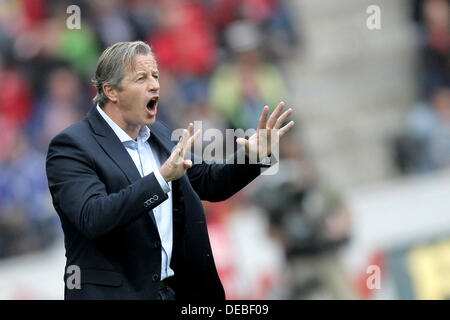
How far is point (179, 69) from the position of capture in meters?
10.1

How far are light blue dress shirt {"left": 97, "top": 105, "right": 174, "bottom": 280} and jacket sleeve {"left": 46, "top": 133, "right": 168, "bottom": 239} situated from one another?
9.2 inches

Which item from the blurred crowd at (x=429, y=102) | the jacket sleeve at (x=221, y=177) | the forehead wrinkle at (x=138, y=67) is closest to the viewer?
the forehead wrinkle at (x=138, y=67)

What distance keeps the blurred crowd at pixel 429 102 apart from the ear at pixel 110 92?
21.2 feet

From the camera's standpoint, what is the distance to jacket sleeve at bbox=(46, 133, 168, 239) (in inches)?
138

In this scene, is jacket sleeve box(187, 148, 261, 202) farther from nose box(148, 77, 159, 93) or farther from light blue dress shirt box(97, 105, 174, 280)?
nose box(148, 77, 159, 93)

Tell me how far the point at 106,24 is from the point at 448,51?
12.9 feet

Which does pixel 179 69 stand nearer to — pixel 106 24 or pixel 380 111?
pixel 106 24

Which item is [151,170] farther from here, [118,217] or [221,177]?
[118,217]

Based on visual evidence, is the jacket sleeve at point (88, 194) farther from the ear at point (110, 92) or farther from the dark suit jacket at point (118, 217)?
the ear at point (110, 92)

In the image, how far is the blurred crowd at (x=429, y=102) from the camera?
9905mm

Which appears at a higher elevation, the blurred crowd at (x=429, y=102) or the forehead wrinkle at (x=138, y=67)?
the blurred crowd at (x=429, y=102)

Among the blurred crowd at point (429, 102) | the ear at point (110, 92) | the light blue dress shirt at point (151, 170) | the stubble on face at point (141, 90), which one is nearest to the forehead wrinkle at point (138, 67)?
the stubble on face at point (141, 90)

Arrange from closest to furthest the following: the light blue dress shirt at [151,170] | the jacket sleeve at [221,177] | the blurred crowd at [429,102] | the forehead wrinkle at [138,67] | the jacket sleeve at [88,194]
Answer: the jacket sleeve at [88,194], the forehead wrinkle at [138,67], the light blue dress shirt at [151,170], the jacket sleeve at [221,177], the blurred crowd at [429,102]

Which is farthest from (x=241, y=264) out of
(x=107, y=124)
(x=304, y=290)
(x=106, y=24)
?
(x=107, y=124)
